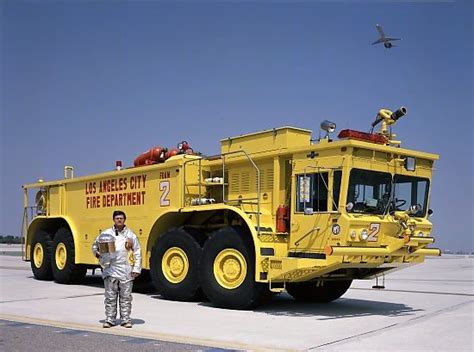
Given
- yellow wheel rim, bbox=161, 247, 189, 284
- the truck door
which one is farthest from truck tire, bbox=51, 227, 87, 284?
the truck door

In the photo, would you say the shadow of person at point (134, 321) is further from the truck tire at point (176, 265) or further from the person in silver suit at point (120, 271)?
the truck tire at point (176, 265)

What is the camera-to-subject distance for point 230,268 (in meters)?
11.6

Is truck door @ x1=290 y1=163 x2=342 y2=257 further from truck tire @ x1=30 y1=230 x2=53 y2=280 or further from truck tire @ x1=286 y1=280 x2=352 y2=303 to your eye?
truck tire @ x1=30 y1=230 x2=53 y2=280

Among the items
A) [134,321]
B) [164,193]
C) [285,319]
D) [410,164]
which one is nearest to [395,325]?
[285,319]

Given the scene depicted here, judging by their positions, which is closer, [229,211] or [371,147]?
[371,147]

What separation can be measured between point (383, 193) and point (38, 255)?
1102 cm

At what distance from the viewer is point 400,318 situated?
34.6ft

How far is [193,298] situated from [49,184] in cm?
715

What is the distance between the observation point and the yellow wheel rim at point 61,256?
16750 millimetres

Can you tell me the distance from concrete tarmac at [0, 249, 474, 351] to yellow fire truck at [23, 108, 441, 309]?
0.64 meters

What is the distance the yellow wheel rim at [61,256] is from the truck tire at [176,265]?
172 inches

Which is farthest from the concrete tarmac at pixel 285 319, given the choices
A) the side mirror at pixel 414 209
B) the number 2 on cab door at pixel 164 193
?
the number 2 on cab door at pixel 164 193

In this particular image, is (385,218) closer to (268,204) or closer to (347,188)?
(347,188)

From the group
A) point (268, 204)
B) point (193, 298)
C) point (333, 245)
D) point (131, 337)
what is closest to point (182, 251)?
point (193, 298)
